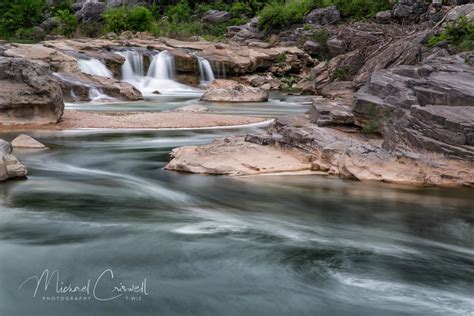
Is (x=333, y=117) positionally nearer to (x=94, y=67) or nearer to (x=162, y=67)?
(x=94, y=67)

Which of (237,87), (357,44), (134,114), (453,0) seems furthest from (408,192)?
A: (453,0)

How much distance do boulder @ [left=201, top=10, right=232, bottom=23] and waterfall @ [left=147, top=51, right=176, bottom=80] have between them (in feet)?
66.1

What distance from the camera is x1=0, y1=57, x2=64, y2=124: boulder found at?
46.5 feet

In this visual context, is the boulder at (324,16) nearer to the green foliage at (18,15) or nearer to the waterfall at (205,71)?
the waterfall at (205,71)

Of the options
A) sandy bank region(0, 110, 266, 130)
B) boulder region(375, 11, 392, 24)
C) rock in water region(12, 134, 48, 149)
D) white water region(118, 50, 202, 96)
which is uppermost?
boulder region(375, 11, 392, 24)

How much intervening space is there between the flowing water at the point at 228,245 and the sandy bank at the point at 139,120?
472cm

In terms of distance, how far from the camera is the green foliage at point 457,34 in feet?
59.6

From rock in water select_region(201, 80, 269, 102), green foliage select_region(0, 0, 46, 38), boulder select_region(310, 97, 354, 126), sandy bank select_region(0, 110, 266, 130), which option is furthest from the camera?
green foliage select_region(0, 0, 46, 38)

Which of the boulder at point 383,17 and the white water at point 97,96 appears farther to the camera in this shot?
the boulder at point 383,17

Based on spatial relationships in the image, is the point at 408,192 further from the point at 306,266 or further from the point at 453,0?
the point at 453,0

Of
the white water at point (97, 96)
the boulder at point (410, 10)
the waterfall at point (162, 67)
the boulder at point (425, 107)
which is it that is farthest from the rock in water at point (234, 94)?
the boulder at point (410, 10)

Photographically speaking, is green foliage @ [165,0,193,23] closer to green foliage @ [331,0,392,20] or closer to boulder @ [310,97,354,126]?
green foliage @ [331,0,392,20]

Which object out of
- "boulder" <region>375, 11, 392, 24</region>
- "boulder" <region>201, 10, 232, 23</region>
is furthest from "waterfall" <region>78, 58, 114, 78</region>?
"boulder" <region>201, 10, 232, 23</region>

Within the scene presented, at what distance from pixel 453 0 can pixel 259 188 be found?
31.1 m
